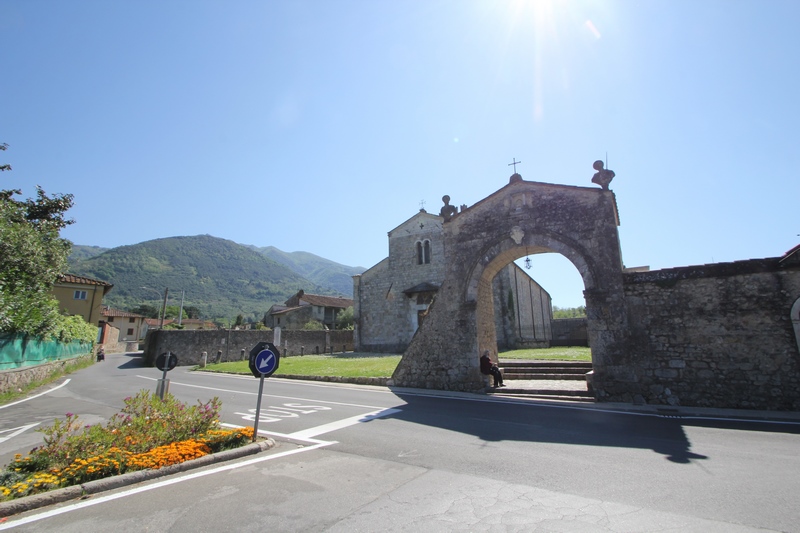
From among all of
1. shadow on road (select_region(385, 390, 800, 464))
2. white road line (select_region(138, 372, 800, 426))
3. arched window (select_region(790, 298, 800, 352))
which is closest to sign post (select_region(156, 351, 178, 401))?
white road line (select_region(138, 372, 800, 426))

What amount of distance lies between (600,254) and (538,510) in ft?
35.2

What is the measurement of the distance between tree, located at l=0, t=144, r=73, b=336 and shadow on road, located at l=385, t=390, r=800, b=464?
1913 cm

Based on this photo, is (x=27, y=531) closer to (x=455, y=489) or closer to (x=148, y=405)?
(x=148, y=405)

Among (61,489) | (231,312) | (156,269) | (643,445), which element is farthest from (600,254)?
(156,269)

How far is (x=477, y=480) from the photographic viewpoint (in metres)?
5.13

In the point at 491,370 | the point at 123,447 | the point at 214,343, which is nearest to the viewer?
the point at 123,447

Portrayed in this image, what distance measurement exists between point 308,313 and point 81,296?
91.9 feet

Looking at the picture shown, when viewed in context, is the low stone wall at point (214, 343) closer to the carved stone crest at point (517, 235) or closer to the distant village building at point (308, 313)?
the distant village building at point (308, 313)

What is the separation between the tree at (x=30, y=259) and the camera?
17.6 meters

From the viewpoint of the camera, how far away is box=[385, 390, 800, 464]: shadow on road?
23.2 feet

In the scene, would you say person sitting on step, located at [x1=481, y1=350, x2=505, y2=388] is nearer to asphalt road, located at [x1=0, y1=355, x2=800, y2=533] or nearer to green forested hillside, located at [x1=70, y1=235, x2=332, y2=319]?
asphalt road, located at [x1=0, y1=355, x2=800, y2=533]

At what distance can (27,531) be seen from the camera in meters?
3.73

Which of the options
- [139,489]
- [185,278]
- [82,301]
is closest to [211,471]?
[139,489]

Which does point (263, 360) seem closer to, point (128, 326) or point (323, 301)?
point (323, 301)
